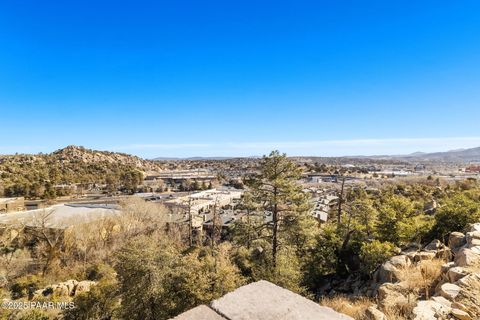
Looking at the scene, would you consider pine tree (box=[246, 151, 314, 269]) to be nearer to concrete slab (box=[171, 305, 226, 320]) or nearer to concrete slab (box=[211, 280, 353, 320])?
concrete slab (box=[211, 280, 353, 320])

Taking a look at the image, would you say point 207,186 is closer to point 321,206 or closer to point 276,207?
point 321,206

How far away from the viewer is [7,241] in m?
26.7

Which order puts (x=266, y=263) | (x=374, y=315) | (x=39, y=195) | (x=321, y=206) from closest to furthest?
(x=374, y=315) < (x=266, y=263) < (x=321, y=206) < (x=39, y=195)

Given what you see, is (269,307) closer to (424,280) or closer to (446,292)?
(446,292)

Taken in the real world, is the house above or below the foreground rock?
below

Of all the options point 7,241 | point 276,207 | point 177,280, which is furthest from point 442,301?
point 7,241

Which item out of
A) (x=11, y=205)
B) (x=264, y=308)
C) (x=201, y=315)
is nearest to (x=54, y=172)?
(x=11, y=205)

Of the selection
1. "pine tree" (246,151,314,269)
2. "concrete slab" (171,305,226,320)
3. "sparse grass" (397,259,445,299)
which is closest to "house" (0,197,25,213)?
"pine tree" (246,151,314,269)

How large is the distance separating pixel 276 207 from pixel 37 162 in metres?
85.0

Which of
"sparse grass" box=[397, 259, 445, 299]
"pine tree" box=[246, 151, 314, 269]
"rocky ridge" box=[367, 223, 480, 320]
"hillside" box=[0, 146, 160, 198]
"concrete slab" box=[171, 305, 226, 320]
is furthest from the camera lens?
"hillside" box=[0, 146, 160, 198]

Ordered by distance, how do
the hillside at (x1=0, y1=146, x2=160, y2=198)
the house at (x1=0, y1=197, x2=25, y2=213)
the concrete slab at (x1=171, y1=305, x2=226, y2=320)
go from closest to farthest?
the concrete slab at (x1=171, y1=305, x2=226, y2=320)
the house at (x1=0, y1=197, x2=25, y2=213)
the hillside at (x1=0, y1=146, x2=160, y2=198)

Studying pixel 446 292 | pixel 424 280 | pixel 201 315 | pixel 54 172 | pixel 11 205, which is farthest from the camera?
pixel 54 172

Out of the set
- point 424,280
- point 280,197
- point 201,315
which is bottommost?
point 424,280

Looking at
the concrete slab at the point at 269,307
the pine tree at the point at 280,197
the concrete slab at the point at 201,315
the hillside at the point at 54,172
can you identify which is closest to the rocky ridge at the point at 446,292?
the concrete slab at the point at 269,307
